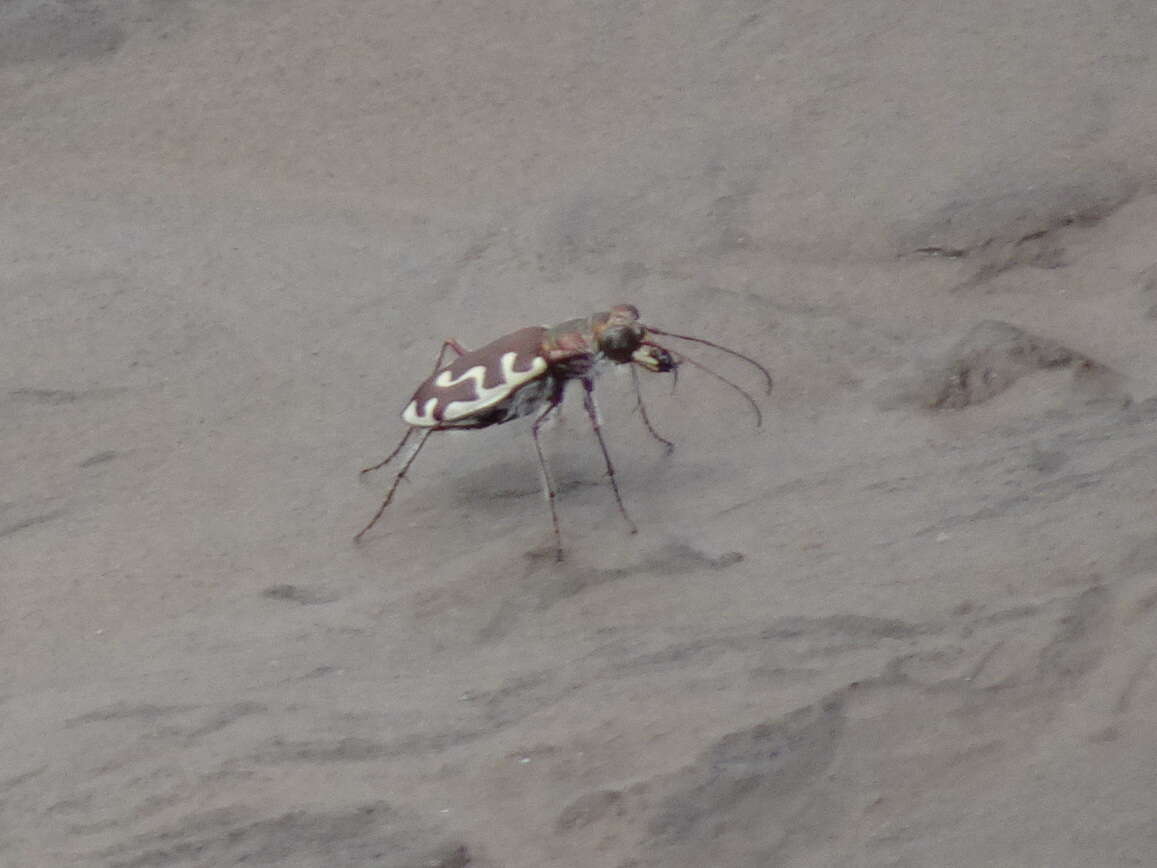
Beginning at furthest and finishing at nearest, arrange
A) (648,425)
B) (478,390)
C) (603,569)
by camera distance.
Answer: (648,425) < (478,390) < (603,569)

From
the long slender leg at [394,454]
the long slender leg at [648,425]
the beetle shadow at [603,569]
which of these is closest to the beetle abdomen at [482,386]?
the long slender leg at [394,454]

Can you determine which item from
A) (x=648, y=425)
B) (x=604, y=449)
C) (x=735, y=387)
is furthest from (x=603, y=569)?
(x=735, y=387)

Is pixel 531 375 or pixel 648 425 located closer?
pixel 531 375

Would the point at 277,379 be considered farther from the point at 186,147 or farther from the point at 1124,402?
the point at 1124,402

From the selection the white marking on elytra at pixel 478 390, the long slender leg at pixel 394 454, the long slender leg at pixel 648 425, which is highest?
the white marking on elytra at pixel 478 390

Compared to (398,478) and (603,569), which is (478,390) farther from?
(603,569)

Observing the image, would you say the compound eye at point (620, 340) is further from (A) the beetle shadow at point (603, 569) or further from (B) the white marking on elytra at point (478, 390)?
(A) the beetle shadow at point (603, 569)

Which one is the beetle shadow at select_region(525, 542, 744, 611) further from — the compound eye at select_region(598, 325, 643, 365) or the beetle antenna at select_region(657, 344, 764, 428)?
the beetle antenna at select_region(657, 344, 764, 428)

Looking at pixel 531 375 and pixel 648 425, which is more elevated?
pixel 531 375

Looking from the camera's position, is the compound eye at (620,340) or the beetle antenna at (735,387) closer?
the compound eye at (620,340)
